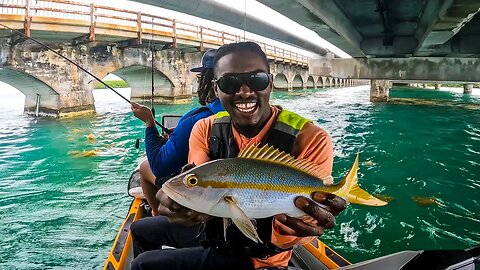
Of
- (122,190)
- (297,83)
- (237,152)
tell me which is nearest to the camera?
(237,152)

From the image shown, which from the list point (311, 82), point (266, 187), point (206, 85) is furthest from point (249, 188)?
point (311, 82)

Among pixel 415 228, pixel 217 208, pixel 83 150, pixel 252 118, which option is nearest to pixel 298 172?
pixel 217 208

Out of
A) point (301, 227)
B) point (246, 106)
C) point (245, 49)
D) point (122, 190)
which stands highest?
point (245, 49)

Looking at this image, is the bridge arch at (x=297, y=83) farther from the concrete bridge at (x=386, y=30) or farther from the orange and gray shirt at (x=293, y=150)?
the orange and gray shirt at (x=293, y=150)

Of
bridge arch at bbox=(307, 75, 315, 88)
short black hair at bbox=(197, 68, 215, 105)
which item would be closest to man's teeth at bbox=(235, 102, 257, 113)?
short black hair at bbox=(197, 68, 215, 105)

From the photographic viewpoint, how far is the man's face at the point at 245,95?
2359 millimetres

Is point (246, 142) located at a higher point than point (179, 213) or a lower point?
higher

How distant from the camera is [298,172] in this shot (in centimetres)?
192

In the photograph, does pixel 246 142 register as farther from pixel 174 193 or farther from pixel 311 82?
pixel 311 82

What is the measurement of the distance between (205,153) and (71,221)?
525 cm

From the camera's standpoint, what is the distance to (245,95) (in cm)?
235

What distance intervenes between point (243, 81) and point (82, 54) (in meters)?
21.4

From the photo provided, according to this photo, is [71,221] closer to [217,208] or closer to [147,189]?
[147,189]

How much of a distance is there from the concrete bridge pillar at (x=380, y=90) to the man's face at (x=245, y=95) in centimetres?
3314
